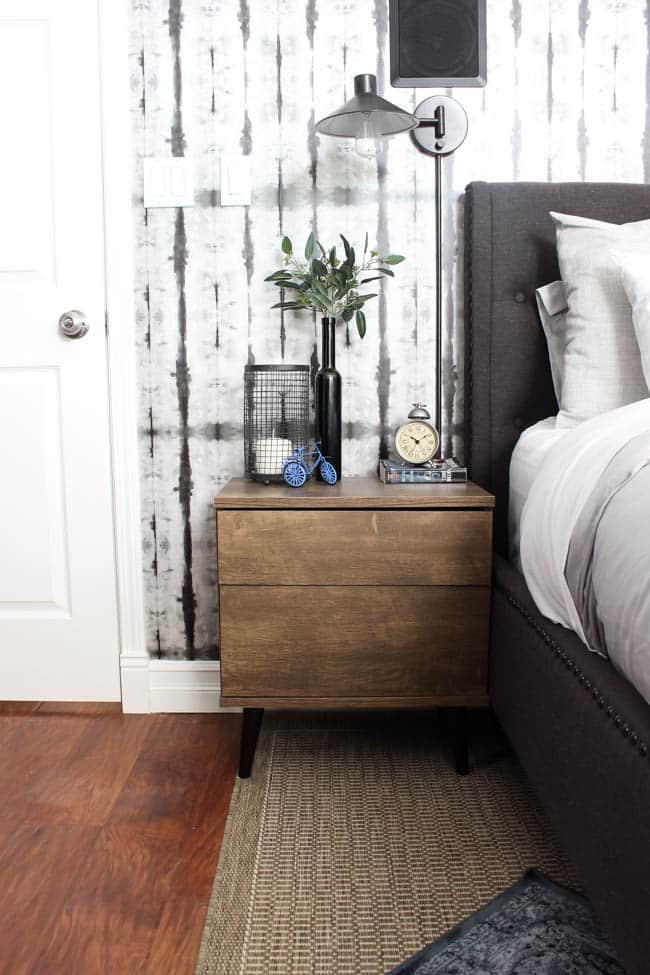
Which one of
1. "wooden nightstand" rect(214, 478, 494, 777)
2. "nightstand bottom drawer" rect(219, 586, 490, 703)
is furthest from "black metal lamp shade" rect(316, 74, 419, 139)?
"nightstand bottom drawer" rect(219, 586, 490, 703)

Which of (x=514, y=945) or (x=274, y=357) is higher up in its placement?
(x=274, y=357)

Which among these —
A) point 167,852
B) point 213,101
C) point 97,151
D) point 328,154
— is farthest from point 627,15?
point 167,852

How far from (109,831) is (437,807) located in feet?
2.10

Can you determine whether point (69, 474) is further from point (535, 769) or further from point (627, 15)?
point (627, 15)

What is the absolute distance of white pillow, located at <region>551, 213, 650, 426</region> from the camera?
1.61 metres

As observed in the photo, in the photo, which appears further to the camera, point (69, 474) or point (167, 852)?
point (69, 474)

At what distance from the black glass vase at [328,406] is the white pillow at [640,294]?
2.09 ft

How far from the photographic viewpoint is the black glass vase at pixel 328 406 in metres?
1.75

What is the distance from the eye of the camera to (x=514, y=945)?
1.11 meters

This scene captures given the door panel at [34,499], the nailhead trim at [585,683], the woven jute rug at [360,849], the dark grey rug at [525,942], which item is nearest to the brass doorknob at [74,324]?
the door panel at [34,499]

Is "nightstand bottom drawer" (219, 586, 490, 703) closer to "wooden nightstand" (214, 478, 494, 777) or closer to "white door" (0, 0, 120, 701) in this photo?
"wooden nightstand" (214, 478, 494, 777)

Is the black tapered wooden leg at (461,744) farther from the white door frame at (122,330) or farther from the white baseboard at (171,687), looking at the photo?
the white door frame at (122,330)

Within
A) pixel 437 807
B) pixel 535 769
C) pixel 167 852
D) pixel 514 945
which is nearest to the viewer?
pixel 514 945

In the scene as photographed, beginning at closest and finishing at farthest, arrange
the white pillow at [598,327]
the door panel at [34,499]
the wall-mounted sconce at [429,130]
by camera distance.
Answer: the white pillow at [598,327]
the wall-mounted sconce at [429,130]
the door panel at [34,499]
